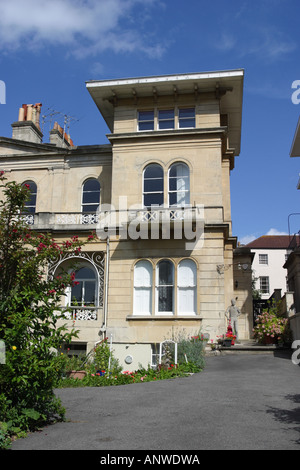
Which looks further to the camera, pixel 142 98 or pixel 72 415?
pixel 142 98

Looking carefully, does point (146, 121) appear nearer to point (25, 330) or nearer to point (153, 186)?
point (153, 186)

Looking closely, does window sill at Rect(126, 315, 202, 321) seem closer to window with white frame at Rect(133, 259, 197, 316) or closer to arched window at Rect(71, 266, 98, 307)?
window with white frame at Rect(133, 259, 197, 316)

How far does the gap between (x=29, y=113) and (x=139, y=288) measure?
1208 centimetres

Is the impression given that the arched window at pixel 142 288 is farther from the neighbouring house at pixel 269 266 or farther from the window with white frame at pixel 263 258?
the window with white frame at pixel 263 258

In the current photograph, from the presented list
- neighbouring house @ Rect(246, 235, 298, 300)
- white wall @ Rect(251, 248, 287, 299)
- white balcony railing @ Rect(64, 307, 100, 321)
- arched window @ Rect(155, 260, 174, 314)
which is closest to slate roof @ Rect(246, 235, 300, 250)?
neighbouring house @ Rect(246, 235, 298, 300)

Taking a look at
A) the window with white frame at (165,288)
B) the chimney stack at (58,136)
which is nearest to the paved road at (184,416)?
the window with white frame at (165,288)

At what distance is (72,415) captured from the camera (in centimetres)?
853

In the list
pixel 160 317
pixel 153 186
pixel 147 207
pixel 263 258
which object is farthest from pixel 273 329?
pixel 263 258

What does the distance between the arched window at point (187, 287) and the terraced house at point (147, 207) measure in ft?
0.13

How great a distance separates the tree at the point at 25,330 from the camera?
23.3 ft

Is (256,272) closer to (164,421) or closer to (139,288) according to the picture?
(139,288)
